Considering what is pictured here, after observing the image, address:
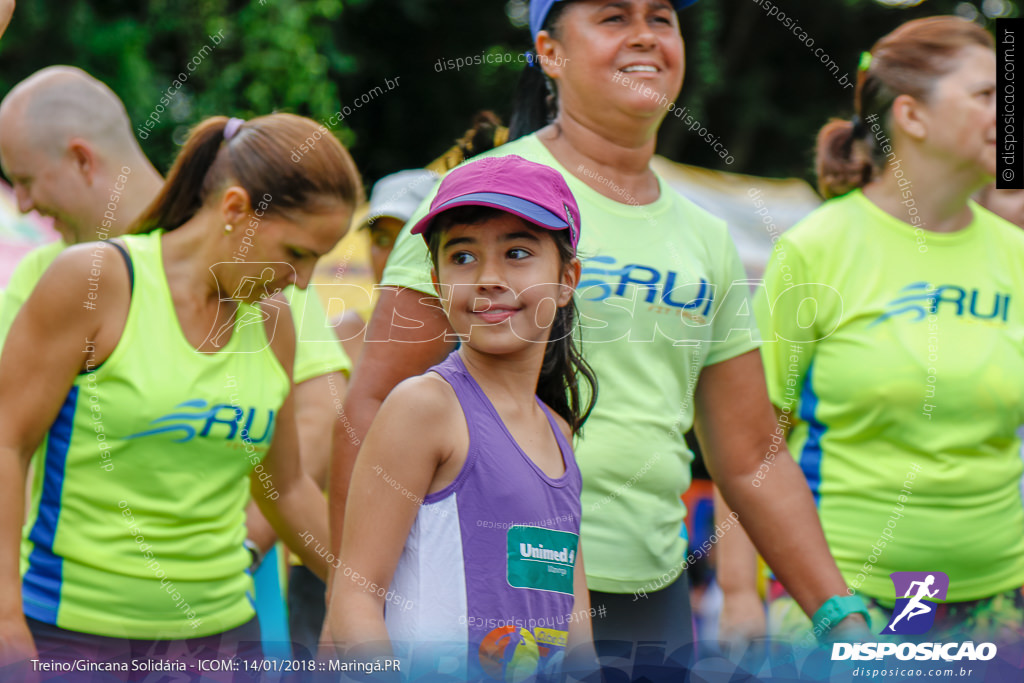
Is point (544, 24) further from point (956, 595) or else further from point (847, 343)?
point (956, 595)

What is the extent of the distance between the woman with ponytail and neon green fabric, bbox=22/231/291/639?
126cm

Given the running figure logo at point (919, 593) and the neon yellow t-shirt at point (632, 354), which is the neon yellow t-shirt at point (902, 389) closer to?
the running figure logo at point (919, 593)

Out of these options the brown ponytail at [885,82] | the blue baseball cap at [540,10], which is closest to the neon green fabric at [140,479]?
the blue baseball cap at [540,10]

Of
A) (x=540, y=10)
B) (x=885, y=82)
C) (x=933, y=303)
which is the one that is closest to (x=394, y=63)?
(x=885, y=82)

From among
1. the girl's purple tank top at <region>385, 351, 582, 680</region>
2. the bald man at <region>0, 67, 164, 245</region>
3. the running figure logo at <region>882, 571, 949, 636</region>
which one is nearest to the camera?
the girl's purple tank top at <region>385, 351, 582, 680</region>

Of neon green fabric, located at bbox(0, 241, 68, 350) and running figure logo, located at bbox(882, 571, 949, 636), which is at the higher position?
neon green fabric, located at bbox(0, 241, 68, 350)

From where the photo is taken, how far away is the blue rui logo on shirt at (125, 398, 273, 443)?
183cm

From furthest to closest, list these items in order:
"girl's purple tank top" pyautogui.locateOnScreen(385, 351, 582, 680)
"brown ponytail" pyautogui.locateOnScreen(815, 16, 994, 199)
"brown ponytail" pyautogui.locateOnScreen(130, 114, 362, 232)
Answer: "brown ponytail" pyautogui.locateOnScreen(815, 16, 994, 199), "brown ponytail" pyautogui.locateOnScreen(130, 114, 362, 232), "girl's purple tank top" pyautogui.locateOnScreen(385, 351, 582, 680)

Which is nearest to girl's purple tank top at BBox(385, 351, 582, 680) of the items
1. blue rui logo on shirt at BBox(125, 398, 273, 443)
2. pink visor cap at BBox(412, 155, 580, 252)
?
pink visor cap at BBox(412, 155, 580, 252)

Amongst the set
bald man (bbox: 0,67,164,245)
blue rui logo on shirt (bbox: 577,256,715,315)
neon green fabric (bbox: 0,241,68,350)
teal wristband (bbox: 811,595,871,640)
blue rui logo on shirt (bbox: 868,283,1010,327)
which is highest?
bald man (bbox: 0,67,164,245)

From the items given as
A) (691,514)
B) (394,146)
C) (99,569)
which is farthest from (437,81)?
(99,569)

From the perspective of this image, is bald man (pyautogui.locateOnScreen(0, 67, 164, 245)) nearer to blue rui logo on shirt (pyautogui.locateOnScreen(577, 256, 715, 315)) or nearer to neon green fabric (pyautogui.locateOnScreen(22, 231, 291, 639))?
neon green fabric (pyautogui.locateOnScreen(22, 231, 291, 639))

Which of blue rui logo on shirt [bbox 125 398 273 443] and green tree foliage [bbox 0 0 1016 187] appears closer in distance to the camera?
blue rui logo on shirt [bbox 125 398 273 443]

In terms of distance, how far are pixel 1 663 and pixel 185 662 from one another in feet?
1.02
